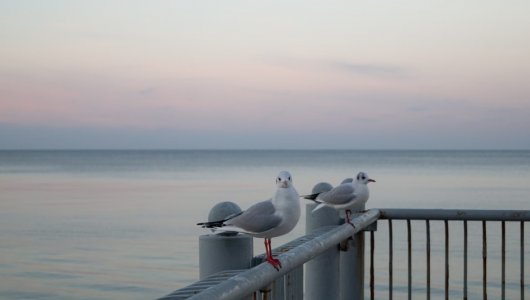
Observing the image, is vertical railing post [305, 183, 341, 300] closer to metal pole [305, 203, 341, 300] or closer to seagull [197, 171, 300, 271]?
metal pole [305, 203, 341, 300]

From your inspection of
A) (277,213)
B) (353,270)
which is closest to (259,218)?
(277,213)

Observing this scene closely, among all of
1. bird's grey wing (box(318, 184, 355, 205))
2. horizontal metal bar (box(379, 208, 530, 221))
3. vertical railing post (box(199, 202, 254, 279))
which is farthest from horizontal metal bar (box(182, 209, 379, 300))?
horizontal metal bar (box(379, 208, 530, 221))

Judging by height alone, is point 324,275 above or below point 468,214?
below

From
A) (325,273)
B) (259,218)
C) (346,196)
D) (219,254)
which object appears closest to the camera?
(219,254)

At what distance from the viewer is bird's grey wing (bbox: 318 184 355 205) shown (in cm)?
615

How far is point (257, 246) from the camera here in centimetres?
2180

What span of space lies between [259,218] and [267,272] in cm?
86

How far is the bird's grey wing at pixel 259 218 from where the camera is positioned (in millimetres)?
4335

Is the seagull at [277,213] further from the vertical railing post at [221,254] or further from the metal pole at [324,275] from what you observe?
the metal pole at [324,275]

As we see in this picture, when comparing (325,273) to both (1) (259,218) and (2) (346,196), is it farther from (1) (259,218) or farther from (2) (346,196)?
(1) (259,218)

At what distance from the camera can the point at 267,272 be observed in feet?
11.9

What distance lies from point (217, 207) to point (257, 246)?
58.0ft

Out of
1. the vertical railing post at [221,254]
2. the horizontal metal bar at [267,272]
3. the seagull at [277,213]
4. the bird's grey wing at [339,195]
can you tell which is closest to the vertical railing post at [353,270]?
the bird's grey wing at [339,195]

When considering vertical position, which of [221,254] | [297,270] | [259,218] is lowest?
[297,270]
